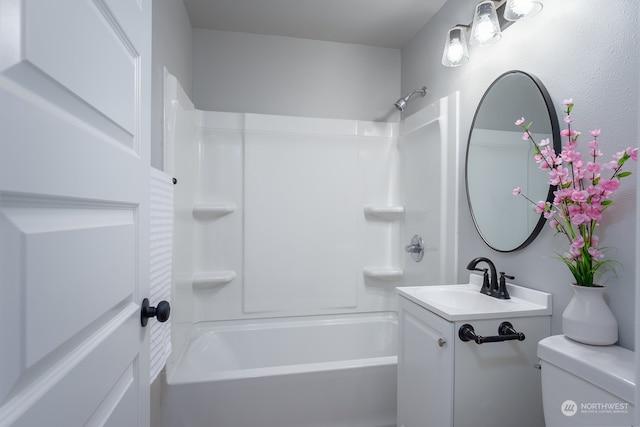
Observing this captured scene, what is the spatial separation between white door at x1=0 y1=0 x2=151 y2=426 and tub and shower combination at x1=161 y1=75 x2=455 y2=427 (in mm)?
1270

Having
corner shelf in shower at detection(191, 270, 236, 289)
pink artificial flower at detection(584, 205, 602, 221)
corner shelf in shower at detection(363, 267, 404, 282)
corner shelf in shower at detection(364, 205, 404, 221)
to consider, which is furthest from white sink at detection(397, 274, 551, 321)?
corner shelf in shower at detection(191, 270, 236, 289)

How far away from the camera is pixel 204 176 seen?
2.33 metres

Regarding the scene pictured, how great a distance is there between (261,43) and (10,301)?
2498 mm

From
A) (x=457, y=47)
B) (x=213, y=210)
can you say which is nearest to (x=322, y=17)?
(x=457, y=47)

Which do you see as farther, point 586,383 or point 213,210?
point 213,210

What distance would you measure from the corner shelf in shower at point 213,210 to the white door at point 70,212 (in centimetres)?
149

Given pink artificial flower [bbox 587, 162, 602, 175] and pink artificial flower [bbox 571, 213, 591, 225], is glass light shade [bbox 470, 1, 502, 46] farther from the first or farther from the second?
pink artificial flower [bbox 571, 213, 591, 225]

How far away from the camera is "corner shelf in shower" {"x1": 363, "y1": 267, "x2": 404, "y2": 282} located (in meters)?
2.49

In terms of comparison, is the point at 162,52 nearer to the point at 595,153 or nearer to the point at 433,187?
the point at 433,187

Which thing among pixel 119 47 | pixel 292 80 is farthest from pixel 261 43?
pixel 119 47

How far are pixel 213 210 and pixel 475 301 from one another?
1.76 meters

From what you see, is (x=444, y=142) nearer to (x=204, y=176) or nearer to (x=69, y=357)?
(x=204, y=176)

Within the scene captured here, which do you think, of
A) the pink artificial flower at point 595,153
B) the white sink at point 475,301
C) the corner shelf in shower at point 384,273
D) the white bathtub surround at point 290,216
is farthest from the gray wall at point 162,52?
the pink artificial flower at point 595,153

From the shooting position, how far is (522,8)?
1266 mm
